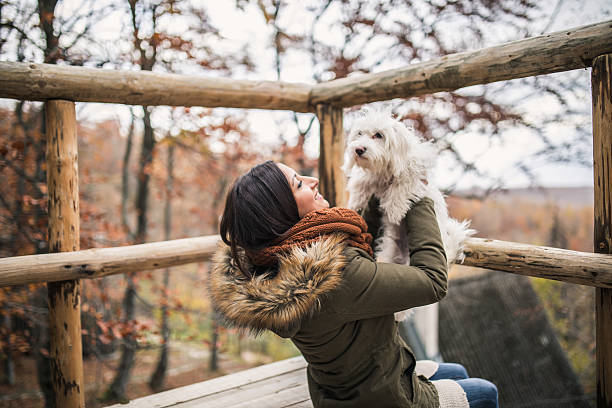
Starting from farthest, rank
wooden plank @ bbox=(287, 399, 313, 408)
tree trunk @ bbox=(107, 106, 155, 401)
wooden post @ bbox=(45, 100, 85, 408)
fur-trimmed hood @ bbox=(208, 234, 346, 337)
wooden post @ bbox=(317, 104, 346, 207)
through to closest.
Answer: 1. tree trunk @ bbox=(107, 106, 155, 401)
2. wooden post @ bbox=(317, 104, 346, 207)
3. wooden plank @ bbox=(287, 399, 313, 408)
4. wooden post @ bbox=(45, 100, 85, 408)
5. fur-trimmed hood @ bbox=(208, 234, 346, 337)

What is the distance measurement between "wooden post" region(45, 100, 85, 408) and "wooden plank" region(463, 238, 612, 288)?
6.05 feet

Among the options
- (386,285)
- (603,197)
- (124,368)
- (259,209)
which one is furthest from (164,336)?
(603,197)

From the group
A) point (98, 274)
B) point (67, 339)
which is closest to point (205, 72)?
point (98, 274)

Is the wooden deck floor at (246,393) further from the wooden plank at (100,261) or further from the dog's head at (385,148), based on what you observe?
the dog's head at (385,148)

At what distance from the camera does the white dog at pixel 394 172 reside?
5.05ft

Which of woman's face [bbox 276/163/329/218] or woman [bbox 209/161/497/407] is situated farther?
woman's face [bbox 276/163/329/218]

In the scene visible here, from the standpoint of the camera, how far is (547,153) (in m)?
3.55

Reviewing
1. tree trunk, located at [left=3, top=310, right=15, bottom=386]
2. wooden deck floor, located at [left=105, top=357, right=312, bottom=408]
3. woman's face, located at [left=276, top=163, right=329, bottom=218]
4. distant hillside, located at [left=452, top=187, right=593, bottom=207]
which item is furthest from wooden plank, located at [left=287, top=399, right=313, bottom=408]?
distant hillside, located at [left=452, top=187, right=593, bottom=207]

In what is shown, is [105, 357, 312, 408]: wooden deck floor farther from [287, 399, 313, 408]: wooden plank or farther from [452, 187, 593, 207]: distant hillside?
[452, 187, 593, 207]: distant hillside

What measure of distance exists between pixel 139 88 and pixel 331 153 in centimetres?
117

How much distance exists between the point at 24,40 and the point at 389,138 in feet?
9.61

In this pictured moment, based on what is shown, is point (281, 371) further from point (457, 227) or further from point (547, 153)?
point (547, 153)

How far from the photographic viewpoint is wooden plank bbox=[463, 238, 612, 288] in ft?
4.90

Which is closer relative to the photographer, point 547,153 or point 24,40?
point 24,40
